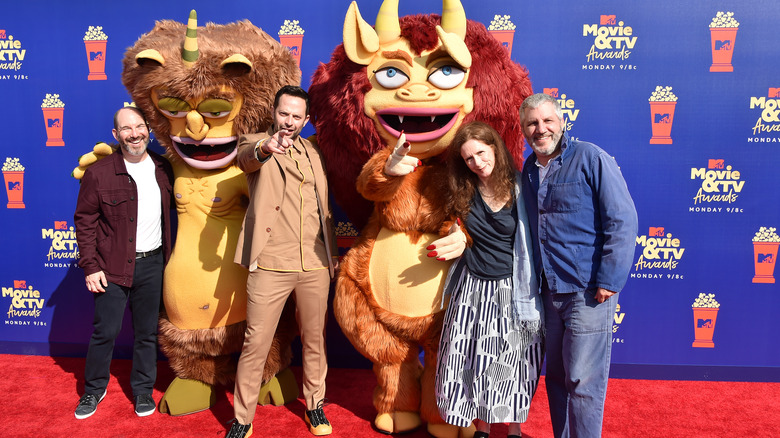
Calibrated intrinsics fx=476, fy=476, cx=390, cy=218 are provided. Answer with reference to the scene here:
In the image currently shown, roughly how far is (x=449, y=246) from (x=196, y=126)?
4.79 ft

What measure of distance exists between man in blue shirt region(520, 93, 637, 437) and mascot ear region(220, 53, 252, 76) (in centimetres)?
140

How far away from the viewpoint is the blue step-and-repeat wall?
10.2ft

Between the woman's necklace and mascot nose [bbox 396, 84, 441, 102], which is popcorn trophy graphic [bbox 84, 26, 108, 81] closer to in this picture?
mascot nose [bbox 396, 84, 441, 102]

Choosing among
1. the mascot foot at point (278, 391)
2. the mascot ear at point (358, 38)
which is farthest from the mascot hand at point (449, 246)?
the mascot foot at point (278, 391)

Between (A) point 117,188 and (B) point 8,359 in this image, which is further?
(B) point 8,359

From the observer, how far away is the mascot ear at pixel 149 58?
238 cm

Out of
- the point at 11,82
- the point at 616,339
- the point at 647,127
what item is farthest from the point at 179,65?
the point at 616,339

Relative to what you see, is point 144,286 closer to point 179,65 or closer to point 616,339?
point 179,65

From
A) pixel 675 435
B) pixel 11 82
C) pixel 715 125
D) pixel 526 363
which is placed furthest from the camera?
pixel 11 82

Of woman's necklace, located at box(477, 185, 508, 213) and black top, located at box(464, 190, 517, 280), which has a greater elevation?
A: woman's necklace, located at box(477, 185, 508, 213)

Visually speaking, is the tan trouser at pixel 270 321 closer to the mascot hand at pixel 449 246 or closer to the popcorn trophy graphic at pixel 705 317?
the mascot hand at pixel 449 246

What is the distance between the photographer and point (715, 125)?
3.15 m

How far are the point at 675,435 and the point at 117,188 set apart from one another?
11.1 ft

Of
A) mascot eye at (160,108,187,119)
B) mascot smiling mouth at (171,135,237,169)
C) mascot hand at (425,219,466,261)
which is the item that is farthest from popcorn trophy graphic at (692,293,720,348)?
mascot eye at (160,108,187,119)
